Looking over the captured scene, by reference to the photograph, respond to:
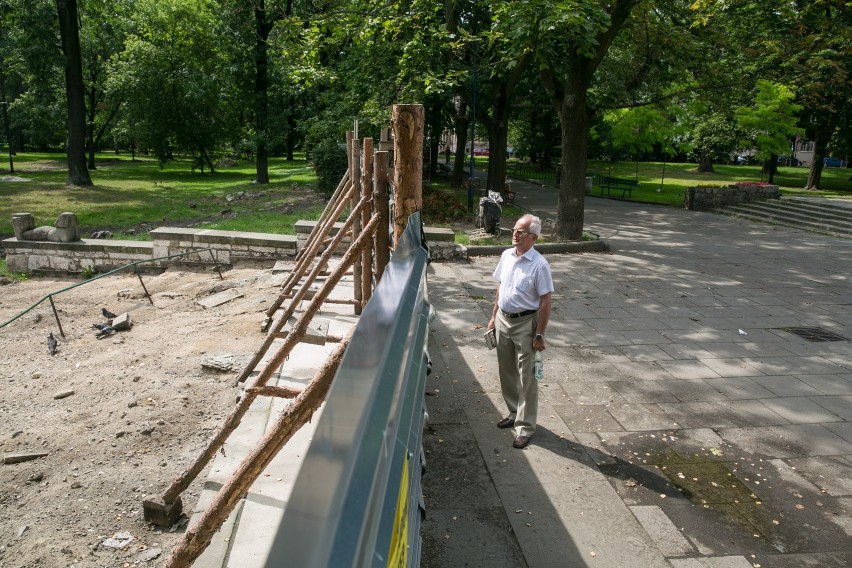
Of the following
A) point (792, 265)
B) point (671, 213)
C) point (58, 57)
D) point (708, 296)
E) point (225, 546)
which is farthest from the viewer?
point (58, 57)

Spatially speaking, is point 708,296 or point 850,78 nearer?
point 708,296

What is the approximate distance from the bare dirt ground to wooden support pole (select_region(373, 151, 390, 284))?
226cm

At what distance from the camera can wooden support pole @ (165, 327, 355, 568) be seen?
305 centimetres

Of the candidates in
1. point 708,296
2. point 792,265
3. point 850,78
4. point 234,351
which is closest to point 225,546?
point 234,351

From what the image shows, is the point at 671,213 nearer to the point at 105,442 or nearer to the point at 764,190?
the point at 764,190

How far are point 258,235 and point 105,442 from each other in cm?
734

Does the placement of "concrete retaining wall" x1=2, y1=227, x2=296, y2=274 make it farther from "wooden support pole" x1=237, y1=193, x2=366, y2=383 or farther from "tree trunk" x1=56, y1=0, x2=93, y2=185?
"tree trunk" x1=56, y1=0, x2=93, y2=185

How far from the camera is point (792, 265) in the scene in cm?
1364

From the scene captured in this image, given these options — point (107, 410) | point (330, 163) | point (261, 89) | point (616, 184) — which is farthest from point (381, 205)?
point (616, 184)

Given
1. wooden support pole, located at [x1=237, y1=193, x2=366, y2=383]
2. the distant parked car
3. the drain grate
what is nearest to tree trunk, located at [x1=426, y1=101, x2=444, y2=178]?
the drain grate

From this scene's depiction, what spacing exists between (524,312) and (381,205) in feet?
4.81

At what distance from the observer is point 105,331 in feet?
28.8

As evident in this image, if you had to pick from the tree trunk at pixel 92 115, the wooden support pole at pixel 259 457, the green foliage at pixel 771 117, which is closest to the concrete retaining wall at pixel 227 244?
the wooden support pole at pixel 259 457

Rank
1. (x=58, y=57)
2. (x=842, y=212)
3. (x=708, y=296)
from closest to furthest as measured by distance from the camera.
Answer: (x=708, y=296) → (x=842, y=212) → (x=58, y=57)
